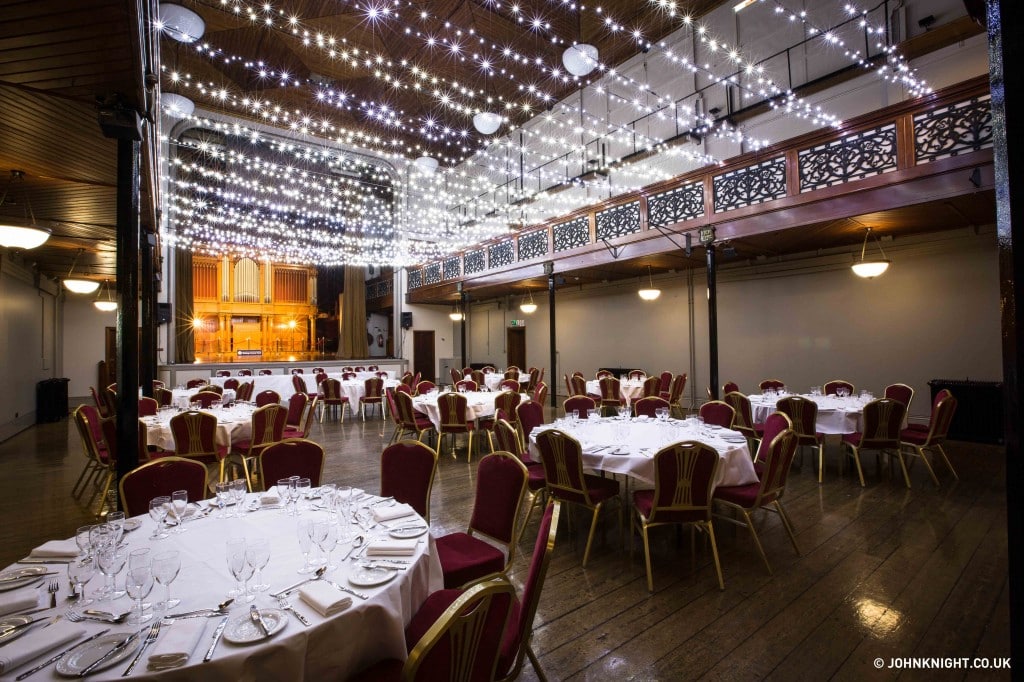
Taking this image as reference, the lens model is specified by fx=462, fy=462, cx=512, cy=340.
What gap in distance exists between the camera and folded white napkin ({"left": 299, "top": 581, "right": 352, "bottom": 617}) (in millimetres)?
1546

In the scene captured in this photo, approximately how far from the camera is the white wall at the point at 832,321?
7.75m

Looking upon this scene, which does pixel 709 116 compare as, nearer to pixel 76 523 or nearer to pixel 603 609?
pixel 603 609

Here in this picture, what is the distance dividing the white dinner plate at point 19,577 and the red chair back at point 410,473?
1.69m

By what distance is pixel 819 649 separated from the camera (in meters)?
2.47

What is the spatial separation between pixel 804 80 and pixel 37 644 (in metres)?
11.6

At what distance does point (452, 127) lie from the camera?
1465cm

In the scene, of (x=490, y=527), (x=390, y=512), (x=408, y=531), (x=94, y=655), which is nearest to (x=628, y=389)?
(x=490, y=527)

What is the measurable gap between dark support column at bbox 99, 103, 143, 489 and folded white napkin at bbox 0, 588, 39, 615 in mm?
2732

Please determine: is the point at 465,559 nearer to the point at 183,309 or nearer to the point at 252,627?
the point at 252,627

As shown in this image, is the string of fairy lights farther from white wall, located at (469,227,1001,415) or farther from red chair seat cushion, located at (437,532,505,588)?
red chair seat cushion, located at (437,532,505,588)

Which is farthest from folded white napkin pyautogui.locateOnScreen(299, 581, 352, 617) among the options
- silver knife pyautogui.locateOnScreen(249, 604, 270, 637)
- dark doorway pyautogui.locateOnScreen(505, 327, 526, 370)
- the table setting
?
dark doorway pyautogui.locateOnScreen(505, 327, 526, 370)

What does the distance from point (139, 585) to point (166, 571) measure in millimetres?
74

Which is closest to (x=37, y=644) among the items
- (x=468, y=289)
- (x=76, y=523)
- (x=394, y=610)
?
(x=394, y=610)

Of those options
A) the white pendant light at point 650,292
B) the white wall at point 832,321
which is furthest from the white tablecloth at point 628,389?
the white wall at point 832,321
